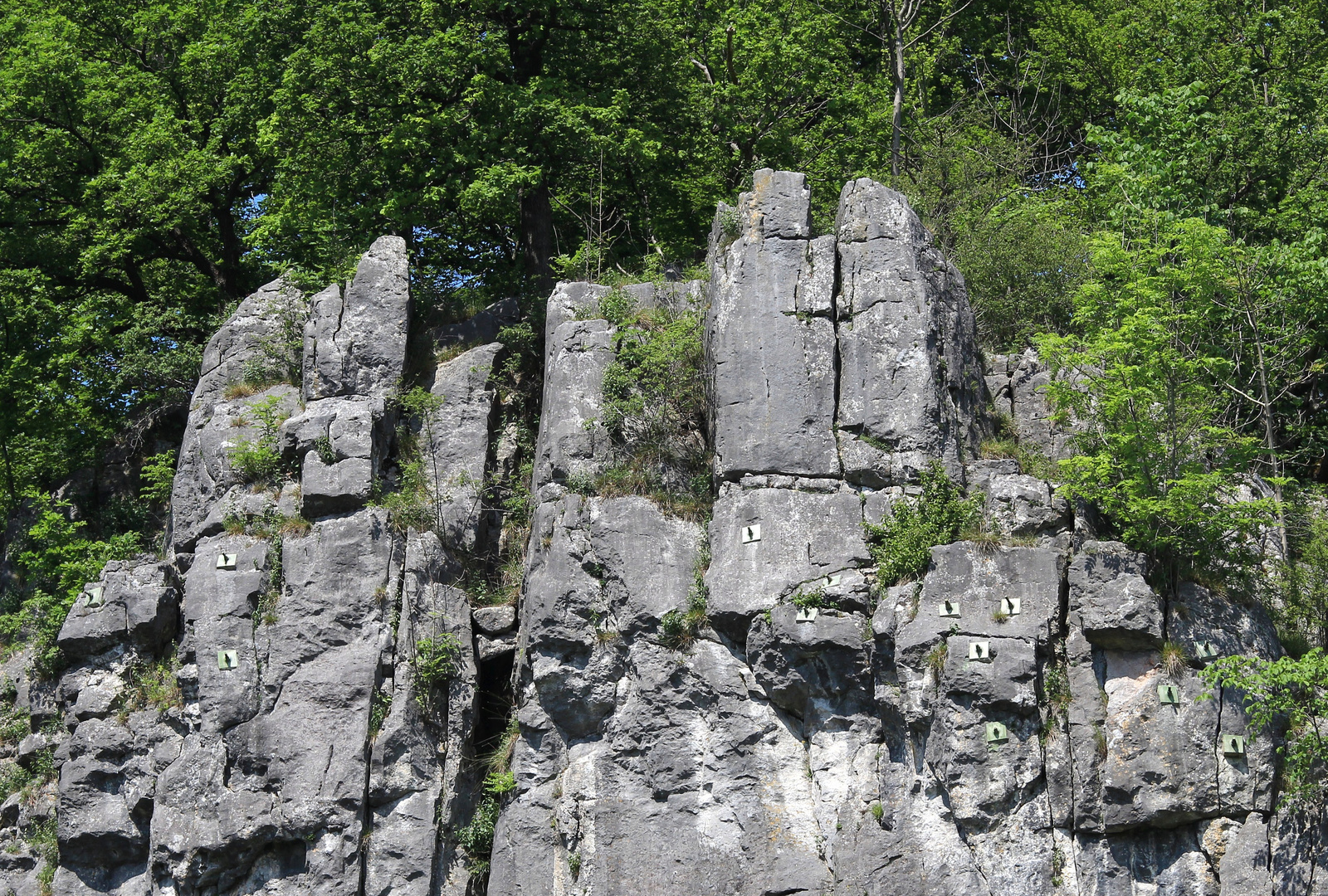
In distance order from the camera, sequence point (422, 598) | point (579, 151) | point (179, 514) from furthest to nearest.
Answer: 1. point (579, 151)
2. point (179, 514)
3. point (422, 598)

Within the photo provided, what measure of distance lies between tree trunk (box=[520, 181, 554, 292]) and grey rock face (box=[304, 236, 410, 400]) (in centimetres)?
330

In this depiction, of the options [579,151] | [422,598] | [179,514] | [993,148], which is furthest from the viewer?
[993,148]

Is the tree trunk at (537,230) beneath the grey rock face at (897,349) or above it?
above

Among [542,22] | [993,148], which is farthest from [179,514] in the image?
[993,148]

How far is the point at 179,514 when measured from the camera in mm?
20594

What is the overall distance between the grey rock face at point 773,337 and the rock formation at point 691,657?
4cm

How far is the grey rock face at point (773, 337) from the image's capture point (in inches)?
726

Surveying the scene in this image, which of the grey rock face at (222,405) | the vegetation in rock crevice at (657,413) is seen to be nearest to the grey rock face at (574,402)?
the vegetation in rock crevice at (657,413)

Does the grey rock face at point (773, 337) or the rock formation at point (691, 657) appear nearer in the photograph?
the rock formation at point (691, 657)

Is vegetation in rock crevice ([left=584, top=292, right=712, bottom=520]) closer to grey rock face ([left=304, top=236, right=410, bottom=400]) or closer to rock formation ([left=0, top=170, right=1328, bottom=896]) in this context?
rock formation ([left=0, top=170, right=1328, bottom=896])

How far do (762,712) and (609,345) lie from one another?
5.72 meters

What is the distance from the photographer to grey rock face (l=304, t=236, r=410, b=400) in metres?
20.7

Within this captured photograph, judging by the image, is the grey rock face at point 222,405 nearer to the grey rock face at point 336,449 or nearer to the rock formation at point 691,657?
the rock formation at point 691,657

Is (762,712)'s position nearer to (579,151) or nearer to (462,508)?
(462,508)
